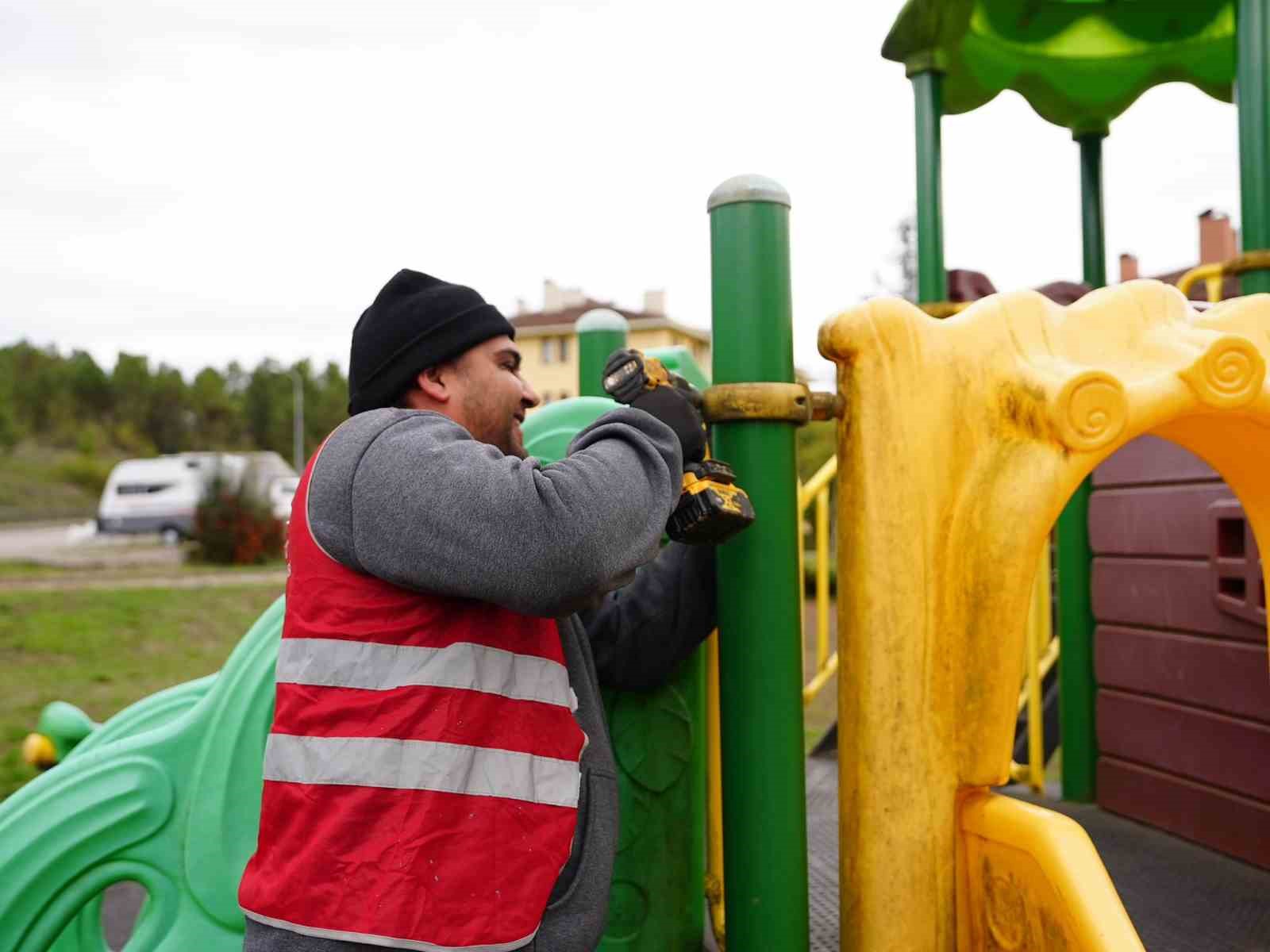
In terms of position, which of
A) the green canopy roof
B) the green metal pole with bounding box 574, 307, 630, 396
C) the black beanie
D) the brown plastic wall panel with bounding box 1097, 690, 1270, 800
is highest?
the green canopy roof

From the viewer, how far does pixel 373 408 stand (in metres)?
1.59

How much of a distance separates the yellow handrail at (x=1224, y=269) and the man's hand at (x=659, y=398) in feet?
4.56

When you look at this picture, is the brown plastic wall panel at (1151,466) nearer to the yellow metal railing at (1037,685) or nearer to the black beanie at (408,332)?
the yellow metal railing at (1037,685)

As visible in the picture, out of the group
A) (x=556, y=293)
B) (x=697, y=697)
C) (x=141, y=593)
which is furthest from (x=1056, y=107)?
(x=556, y=293)

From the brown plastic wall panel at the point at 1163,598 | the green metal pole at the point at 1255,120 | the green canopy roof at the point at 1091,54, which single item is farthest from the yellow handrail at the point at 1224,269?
the green canopy roof at the point at 1091,54

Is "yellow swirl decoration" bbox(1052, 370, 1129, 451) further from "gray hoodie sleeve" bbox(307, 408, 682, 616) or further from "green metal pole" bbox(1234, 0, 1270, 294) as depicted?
"green metal pole" bbox(1234, 0, 1270, 294)

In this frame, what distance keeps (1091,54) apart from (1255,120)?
5.21 ft

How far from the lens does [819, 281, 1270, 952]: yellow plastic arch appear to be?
1.69 meters

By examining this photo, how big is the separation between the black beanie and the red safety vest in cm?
22

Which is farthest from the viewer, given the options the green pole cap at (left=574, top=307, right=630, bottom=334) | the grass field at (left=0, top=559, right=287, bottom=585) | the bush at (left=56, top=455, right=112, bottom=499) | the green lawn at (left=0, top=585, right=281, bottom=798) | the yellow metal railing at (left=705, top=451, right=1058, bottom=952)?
the bush at (left=56, top=455, right=112, bottom=499)

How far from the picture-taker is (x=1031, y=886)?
4.99ft

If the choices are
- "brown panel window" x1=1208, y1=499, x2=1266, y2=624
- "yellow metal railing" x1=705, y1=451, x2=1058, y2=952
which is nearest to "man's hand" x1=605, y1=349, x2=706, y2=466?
"yellow metal railing" x1=705, y1=451, x2=1058, y2=952

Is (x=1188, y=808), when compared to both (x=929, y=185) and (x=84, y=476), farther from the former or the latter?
(x=84, y=476)

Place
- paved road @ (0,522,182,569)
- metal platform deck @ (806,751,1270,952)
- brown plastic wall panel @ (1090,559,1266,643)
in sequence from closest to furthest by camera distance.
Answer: metal platform deck @ (806,751,1270,952) < brown plastic wall panel @ (1090,559,1266,643) < paved road @ (0,522,182,569)
